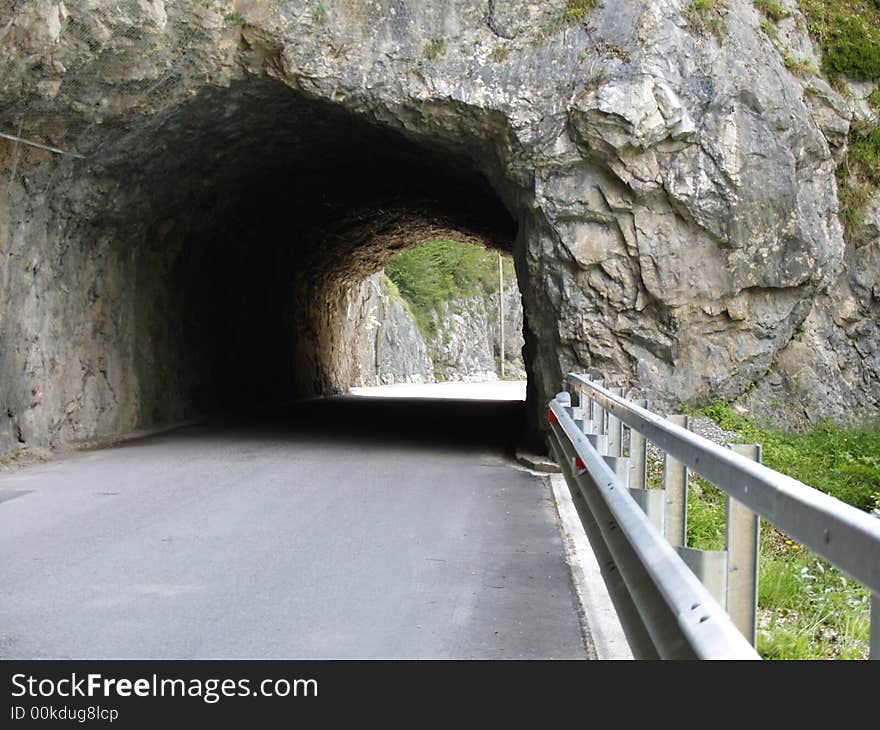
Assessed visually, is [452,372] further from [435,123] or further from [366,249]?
[435,123]

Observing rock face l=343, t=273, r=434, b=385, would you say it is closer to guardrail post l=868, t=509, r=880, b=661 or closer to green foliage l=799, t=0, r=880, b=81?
green foliage l=799, t=0, r=880, b=81

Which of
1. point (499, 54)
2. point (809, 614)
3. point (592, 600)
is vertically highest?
point (499, 54)

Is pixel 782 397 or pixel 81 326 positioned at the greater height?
pixel 81 326

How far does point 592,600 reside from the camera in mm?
Answer: 6062

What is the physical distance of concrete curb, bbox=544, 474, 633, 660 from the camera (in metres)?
5.06

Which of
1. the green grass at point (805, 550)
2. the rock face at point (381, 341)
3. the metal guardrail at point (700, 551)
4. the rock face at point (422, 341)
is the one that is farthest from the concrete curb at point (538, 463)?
the rock face at point (381, 341)

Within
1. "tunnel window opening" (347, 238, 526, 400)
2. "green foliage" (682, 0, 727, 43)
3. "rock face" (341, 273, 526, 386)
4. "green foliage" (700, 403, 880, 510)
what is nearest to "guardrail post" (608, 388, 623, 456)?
"green foliage" (700, 403, 880, 510)

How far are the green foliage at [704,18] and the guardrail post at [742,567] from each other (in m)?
11.8

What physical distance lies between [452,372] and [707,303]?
45725 millimetres

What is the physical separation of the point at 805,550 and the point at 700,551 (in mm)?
6762

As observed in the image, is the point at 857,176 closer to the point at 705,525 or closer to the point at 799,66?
the point at 799,66

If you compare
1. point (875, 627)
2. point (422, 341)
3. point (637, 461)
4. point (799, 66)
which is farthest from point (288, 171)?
point (422, 341)
